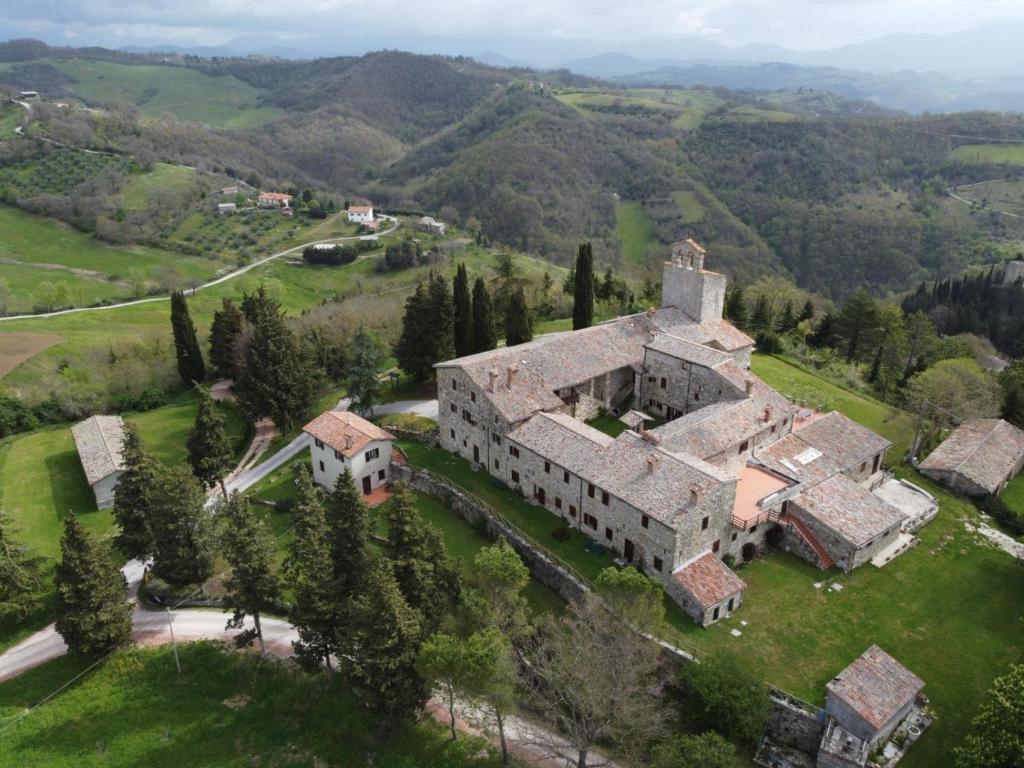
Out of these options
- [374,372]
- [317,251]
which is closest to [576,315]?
[374,372]

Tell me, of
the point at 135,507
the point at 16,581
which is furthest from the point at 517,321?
the point at 16,581

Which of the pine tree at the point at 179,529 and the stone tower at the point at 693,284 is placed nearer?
the pine tree at the point at 179,529

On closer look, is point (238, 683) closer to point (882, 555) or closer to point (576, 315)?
point (882, 555)

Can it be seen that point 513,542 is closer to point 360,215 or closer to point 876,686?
point 876,686

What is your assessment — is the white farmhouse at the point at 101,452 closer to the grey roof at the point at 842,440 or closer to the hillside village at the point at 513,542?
the hillside village at the point at 513,542

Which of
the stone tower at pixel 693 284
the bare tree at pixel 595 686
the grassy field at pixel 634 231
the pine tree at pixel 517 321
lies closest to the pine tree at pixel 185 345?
the pine tree at pixel 517 321
